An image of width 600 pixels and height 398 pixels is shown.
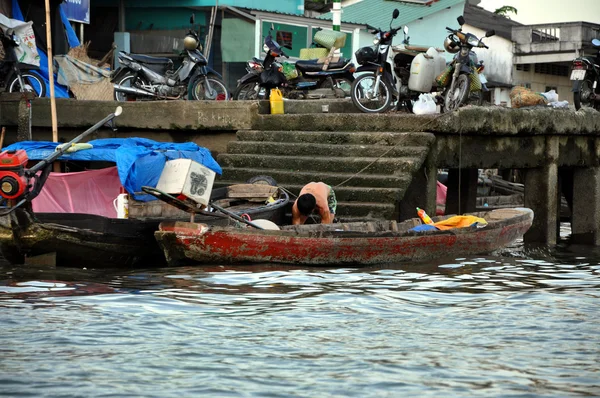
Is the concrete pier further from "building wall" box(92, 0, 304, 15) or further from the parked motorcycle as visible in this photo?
"building wall" box(92, 0, 304, 15)

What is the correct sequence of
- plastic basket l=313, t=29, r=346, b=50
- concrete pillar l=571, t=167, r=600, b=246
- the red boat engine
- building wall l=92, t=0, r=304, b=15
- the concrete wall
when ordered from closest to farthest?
the red boat engine → concrete pillar l=571, t=167, r=600, b=246 → plastic basket l=313, t=29, r=346, b=50 → building wall l=92, t=0, r=304, b=15 → the concrete wall

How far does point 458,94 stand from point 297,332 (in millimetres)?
7393

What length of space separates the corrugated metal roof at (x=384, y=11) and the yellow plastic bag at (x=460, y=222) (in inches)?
559

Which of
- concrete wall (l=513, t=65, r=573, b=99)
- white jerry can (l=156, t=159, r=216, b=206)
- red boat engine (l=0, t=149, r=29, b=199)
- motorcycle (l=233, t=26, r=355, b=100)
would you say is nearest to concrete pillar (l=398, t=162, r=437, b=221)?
white jerry can (l=156, t=159, r=216, b=206)

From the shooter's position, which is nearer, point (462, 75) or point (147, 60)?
point (462, 75)

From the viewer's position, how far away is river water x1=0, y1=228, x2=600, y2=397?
6.54m

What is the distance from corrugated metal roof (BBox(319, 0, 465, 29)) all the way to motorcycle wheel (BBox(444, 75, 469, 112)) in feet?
38.9

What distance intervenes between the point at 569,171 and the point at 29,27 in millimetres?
8790

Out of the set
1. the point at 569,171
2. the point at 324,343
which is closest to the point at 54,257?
the point at 324,343

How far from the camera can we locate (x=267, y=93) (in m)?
16.9

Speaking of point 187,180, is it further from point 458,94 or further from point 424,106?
point 458,94

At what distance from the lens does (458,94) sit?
14602 millimetres

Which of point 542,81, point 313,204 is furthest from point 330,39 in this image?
point 542,81

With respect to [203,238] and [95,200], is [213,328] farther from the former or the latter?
[95,200]
